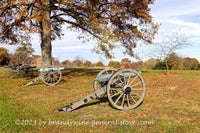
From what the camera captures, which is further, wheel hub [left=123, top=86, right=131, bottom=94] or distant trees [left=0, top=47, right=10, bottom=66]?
distant trees [left=0, top=47, right=10, bottom=66]

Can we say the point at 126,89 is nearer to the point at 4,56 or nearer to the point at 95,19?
the point at 95,19

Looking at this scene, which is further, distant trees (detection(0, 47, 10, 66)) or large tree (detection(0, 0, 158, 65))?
distant trees (detection(0, 47, 10, 66))

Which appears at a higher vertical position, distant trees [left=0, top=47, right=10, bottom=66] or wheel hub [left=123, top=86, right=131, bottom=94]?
distant trees [left=0, top=47, right=10, bottom=66]

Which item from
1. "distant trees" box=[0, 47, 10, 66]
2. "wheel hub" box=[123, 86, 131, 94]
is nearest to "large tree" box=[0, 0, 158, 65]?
"wheel hub" box=[123, 86, 131, 94]

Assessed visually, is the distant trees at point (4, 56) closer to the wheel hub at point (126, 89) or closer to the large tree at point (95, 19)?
the large tree at point (95, 19)

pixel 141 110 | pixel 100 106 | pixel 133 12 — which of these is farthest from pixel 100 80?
pixel 133 12

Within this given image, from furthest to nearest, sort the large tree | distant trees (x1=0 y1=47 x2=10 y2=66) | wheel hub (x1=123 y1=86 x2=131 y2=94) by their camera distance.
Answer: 1. distant trees (x1=0 y1=47 x2=10 y2=66)
2. the large tree
3. wheel hub (x1=123 y1=86 x2=131 y2=94)

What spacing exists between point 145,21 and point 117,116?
1159 centimetres

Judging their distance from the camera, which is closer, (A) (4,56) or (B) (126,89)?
(B) (126,89)

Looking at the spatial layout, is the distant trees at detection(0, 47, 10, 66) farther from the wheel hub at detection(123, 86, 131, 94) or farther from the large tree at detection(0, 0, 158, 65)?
the wheel hub at detection(123, 86, 131, 94)

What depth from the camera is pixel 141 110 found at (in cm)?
568

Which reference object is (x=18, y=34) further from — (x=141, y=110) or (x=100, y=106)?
(x=141, y=110)

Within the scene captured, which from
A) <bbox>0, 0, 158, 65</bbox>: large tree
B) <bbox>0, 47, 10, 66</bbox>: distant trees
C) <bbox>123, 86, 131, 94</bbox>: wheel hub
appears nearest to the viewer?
<bbox>123, 86, 131, 94</bbox>: wheel hub

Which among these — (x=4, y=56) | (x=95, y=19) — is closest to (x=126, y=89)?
(x=95, y=19)
